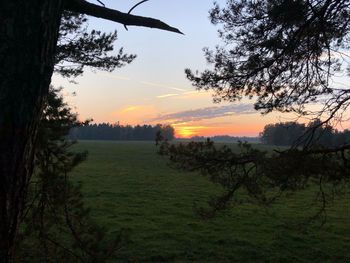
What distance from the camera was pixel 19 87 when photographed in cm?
143

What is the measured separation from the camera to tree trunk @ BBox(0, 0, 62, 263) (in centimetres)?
141

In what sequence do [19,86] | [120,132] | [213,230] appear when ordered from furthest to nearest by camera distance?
[120,132] → [213,230] → [19,86]

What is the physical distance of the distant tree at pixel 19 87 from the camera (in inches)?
55.7

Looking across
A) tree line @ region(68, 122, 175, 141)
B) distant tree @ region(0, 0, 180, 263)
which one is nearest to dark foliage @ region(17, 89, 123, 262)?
distant tree @ region(0, 0, 180, 263)

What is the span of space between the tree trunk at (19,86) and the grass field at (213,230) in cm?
572

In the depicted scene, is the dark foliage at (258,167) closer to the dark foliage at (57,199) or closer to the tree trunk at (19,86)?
the dark foliage at (57,199)

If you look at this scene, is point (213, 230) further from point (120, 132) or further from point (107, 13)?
point (120, 132)

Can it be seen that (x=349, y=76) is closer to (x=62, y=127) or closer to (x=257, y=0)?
(x=257, y=0)

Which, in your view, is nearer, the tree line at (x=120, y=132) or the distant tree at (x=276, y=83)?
the distant tree at (x=276, y=83)

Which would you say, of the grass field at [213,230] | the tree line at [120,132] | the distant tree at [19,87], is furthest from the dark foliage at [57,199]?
the tree line at [120,132]

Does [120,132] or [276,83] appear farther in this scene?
[120,132]

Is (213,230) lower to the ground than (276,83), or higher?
lower

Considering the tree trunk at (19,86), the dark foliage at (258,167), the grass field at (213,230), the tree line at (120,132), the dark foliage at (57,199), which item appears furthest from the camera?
the tree line at (120,132)

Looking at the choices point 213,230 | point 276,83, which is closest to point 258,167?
point 276,83
